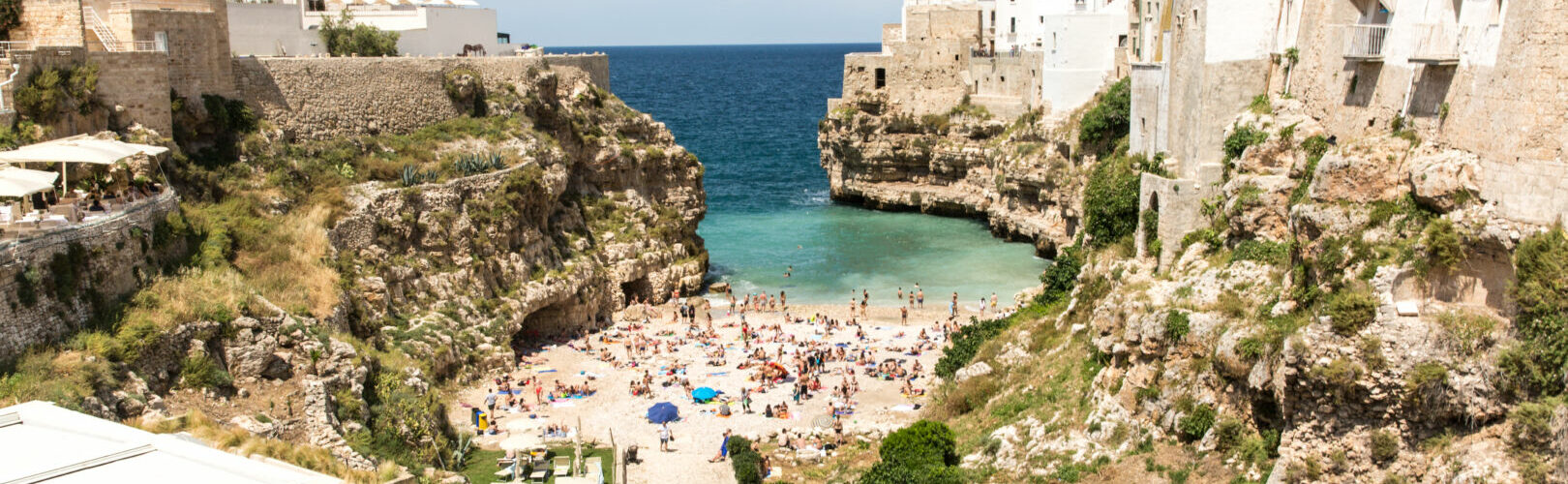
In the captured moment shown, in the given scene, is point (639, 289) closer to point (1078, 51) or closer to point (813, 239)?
point (813, 239)

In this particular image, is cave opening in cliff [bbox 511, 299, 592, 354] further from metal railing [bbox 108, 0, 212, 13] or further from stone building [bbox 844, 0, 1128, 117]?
stone building [bbox 844, 0, 1128, 117]

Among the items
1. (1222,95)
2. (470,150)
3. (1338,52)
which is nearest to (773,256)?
(470,150)

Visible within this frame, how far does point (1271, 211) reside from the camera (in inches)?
808

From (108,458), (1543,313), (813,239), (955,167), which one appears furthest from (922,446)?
(955,167)

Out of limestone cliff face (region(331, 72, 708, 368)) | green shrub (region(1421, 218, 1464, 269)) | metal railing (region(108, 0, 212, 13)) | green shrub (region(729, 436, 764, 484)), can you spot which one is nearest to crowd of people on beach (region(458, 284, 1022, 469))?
green shrub (region(729, 436, 764, 484))

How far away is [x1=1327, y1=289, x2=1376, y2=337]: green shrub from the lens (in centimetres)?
1555

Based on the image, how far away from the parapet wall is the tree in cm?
179

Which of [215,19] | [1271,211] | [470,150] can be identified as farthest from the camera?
[470,150]

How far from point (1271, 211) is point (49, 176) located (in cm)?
1964

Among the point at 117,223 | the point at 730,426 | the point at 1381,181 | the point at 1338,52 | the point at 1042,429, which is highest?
the point at 1338,52

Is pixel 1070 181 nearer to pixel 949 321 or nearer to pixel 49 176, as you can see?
pixel 949 321

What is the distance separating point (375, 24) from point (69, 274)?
854 inches

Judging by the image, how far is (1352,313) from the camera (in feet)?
51.2

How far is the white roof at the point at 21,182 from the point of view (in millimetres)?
19406
